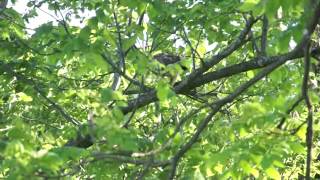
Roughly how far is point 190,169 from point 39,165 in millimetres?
1598

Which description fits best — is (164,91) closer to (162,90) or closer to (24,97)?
(162,90)

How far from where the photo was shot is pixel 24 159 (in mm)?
2830

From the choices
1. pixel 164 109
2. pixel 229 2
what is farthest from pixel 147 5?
pixel 164 109

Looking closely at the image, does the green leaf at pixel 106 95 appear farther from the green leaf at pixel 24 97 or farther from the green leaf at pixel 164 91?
the green leaf at pixel 24 97

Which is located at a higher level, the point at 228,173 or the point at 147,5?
the point at 147,5

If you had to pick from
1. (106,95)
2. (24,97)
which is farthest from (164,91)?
(24,97)

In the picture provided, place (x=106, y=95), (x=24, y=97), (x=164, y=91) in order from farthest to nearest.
A: (x=24, y=97)
(x=164, y=91)
(x=106, y=95)

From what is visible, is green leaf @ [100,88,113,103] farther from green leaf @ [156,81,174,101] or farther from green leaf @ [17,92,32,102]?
green leaf @ [17,92,32,102]

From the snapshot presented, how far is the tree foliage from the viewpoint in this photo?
3.24m

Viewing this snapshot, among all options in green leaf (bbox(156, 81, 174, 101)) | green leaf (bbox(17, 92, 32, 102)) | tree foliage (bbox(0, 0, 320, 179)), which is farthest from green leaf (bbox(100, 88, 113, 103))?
green leaf (bbox(17, 92, 32, 102))

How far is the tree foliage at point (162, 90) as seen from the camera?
3238 millimetres

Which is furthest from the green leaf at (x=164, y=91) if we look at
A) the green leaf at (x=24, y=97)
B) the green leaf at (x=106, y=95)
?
the green leaf at (x=24, y=97)

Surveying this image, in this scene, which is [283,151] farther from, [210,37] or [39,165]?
[210,37]

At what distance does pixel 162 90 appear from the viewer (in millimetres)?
3574
